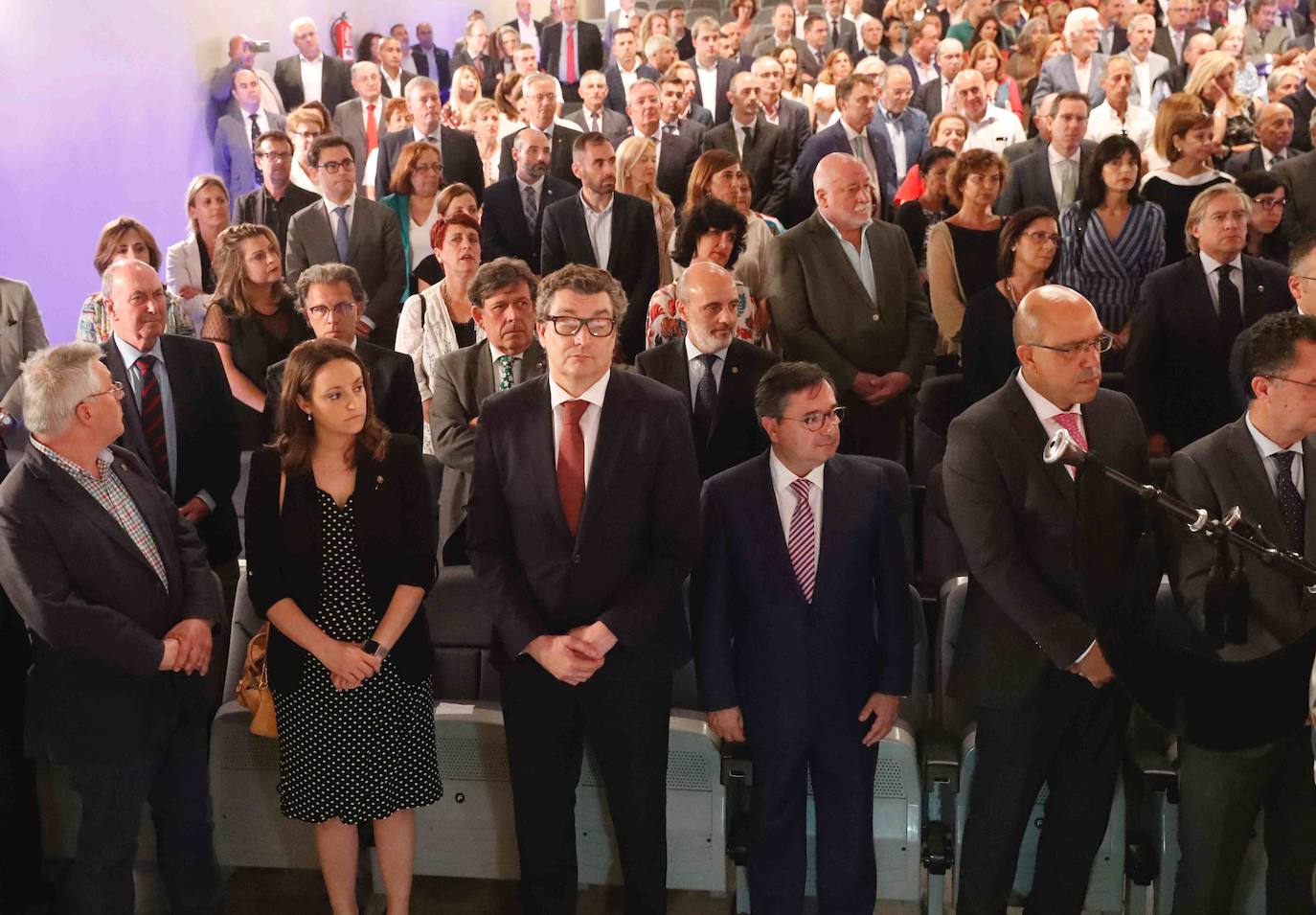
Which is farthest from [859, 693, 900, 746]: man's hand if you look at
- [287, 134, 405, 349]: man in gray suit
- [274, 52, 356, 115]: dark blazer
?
[274, 52, 356, 115]: dark blazer

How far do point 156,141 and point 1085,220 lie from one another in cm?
630

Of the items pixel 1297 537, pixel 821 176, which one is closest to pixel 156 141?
pixel 821 176

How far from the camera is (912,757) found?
318 cm

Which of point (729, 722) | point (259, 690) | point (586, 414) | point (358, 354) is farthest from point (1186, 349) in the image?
point (259, 690)

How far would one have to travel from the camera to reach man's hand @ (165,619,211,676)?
307cm

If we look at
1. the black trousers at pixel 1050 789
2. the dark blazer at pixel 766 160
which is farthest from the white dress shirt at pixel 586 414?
the dark blazer at pixel 766 160

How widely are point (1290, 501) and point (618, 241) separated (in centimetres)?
339

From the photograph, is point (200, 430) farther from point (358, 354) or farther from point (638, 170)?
point (638, 170)

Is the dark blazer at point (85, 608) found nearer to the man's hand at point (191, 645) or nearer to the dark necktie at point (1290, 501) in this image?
the man's hand at point (191, 645)

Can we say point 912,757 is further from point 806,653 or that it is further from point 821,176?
point 821,176

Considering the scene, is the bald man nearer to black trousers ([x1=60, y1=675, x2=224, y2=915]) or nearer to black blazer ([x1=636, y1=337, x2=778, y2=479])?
black blazer ([x1=636, y1=337, x2=778, y2=479])

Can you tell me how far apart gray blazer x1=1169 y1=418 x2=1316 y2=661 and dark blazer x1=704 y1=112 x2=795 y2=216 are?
478 centimetres

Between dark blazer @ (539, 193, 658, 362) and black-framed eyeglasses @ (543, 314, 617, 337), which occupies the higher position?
black-framed eyeglasses @ (543, 314, 617, 337)

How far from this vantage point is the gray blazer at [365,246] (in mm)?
5930
